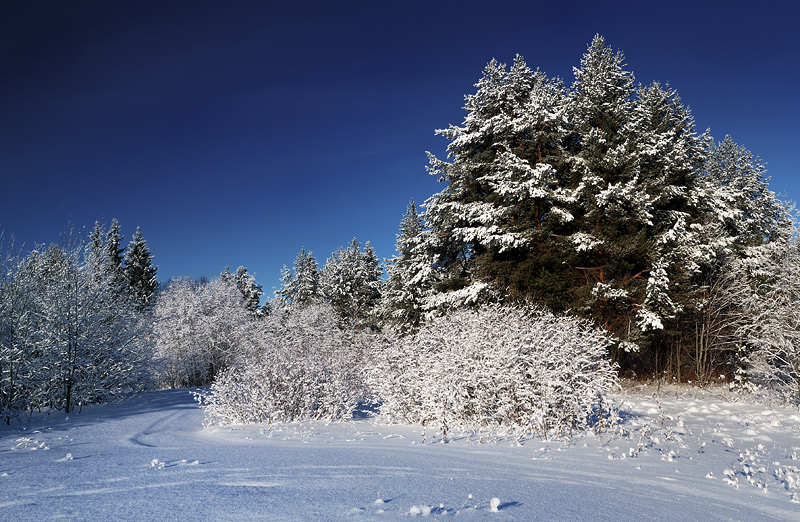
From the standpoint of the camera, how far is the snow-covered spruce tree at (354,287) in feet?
130

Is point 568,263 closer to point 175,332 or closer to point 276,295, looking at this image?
point 175,332

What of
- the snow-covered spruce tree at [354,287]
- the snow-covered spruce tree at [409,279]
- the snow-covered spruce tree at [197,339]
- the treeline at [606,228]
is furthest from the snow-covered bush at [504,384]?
the snow-covered spruce tree at [354,287]

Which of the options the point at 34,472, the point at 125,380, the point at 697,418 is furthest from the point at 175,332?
the point at 697,418

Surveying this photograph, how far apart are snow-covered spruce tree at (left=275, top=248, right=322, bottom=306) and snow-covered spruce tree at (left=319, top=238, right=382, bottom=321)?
3.93m

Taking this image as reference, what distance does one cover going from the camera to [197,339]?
81.3ft

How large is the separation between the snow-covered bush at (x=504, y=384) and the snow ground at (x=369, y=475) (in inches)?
22.1

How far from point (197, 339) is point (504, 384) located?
21.2 m

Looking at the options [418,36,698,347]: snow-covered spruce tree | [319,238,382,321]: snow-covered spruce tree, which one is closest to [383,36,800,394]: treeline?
[418,36,698,347]: snow-covered spruce tree

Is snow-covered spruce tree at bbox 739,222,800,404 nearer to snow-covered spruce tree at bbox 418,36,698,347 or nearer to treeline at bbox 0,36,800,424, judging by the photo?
treeline at bbox 0,36,800,424

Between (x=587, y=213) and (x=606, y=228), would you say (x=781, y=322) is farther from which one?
(x=587, y=213)

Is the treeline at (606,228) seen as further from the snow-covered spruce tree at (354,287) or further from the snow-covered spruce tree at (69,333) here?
the snow-covered spruce tree at (354,287)

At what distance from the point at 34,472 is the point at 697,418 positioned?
44.6 feet

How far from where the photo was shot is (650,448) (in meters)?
7.17

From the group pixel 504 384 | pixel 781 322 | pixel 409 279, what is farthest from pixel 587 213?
pixel 504 384
